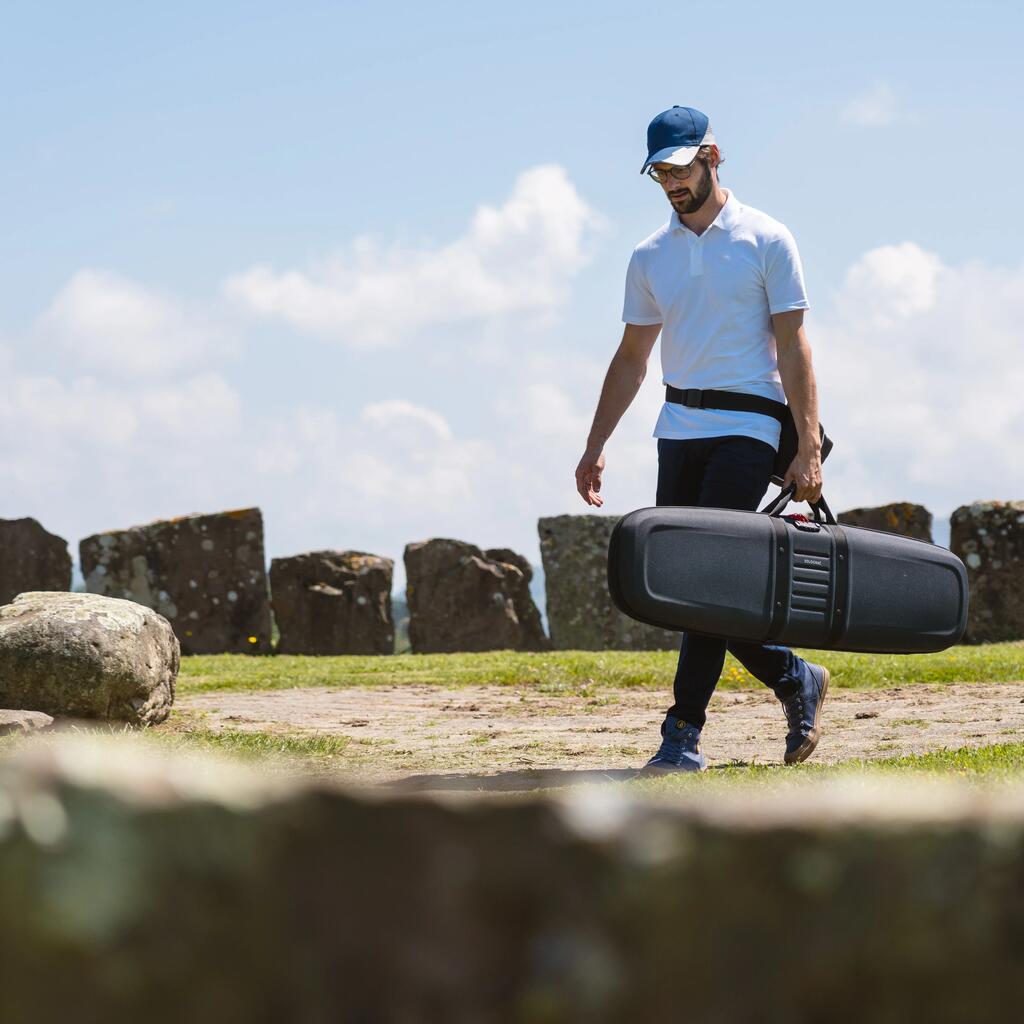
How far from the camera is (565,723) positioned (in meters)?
8.59

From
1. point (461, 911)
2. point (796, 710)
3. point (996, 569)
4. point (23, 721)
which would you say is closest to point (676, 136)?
point (796, 710)

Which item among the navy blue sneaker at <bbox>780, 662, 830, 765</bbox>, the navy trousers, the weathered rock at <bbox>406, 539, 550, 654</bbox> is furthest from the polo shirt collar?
the weathered rock at <bbox>406, 539, 550, 654</bbox>

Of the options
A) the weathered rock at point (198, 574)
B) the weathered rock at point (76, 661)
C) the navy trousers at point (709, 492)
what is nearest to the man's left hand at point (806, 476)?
the navy trousers at point (709, 492)

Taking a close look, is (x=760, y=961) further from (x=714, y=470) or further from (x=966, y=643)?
(x=966, y=643)

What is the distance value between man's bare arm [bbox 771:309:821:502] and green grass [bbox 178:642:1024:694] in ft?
16.6

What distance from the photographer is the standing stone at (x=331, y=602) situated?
58.1 ft

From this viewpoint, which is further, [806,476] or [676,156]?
[676,156]

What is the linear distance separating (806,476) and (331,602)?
12.3 m

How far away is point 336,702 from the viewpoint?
33.1ft

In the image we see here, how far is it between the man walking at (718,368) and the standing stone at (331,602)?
38.5ft

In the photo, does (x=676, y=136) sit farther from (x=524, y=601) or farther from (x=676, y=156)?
(x=524, y=601)

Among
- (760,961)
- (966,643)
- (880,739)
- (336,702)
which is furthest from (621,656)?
(760,961)

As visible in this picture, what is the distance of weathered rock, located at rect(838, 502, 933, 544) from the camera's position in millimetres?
18156

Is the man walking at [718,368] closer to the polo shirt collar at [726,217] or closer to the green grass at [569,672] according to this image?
the polo shirt collar at [726,217]
